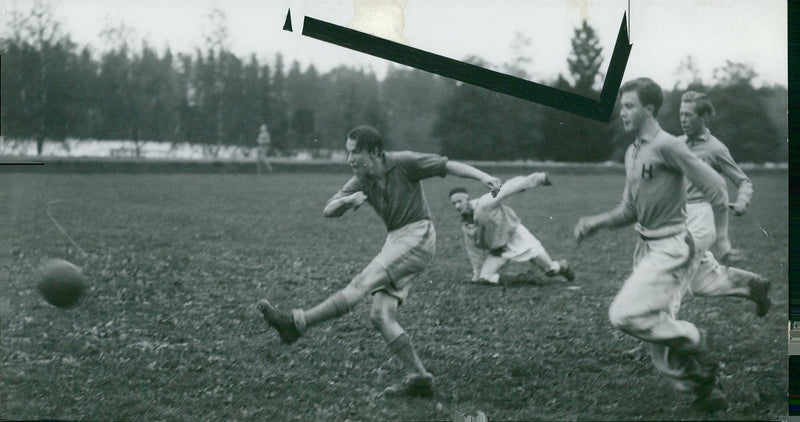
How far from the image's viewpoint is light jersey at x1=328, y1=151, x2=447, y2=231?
12.7ft

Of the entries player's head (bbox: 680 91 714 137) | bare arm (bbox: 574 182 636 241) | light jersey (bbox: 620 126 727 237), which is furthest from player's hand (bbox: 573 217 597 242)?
player's head (bbox: 680 91 714 137)

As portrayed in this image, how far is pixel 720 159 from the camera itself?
393 centimetres

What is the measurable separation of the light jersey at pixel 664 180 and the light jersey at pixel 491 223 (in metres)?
0.65

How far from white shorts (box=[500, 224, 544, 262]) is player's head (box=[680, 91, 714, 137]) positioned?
0.94 m

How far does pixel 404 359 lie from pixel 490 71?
152 centimetres

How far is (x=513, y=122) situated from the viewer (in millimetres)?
3955

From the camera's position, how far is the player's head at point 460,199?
3971 millimetres

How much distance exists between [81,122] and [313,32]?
1.35 m

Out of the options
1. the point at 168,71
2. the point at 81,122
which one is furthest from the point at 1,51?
the point at 168,71

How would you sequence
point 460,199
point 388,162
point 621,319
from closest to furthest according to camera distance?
point 621,319
point 388,162
point 460,199

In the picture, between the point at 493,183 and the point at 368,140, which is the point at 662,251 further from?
the point at 368,140

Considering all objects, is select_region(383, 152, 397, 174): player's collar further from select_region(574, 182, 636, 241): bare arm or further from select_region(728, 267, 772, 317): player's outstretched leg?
select_region(728, 267, 772, 317): player's outstretched leg

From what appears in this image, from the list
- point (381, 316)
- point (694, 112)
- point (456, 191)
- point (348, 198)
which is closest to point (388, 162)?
point (348, 198)

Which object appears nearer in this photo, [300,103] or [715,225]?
[715,225]
